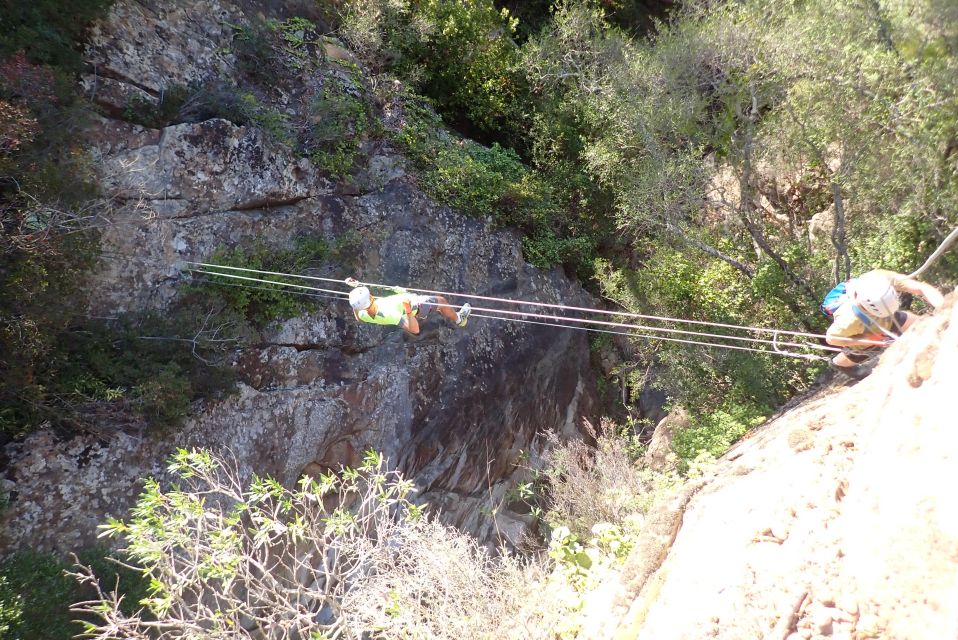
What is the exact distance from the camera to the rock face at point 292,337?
6484 mm

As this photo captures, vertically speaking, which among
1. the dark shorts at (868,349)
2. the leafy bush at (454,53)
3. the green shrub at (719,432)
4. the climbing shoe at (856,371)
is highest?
the leafy bush at (454,53)

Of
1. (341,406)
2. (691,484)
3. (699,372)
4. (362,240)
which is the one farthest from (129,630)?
(699,372)

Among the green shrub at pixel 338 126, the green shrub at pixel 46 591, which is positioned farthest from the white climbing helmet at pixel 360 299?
the green shrub at pixel 46 591

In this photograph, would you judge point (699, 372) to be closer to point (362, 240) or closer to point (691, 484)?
point (691, 484)

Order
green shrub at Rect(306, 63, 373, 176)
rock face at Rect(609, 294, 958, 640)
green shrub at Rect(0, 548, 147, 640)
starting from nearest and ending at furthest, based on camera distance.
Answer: rock face at Rect(609, 294, 958, 640), green shrub at Rect(0, 548, 147, 640), green shrub at Rect(306, 63, 373, 176)

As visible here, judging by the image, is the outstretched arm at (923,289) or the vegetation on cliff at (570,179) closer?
the outstretched arm at (923,289)

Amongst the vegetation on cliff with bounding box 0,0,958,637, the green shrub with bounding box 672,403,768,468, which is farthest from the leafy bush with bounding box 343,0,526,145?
the green shrub with bounding box 672,403,768,468

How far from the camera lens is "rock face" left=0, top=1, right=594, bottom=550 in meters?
6.48

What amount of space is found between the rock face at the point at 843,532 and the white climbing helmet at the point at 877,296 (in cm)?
56

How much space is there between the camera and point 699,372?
929cm

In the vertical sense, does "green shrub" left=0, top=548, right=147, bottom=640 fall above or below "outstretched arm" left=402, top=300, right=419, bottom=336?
below

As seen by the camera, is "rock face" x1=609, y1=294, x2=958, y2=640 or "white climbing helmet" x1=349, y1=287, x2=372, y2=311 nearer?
"rock face" x1=609, y1=294, x2=958, y2=640

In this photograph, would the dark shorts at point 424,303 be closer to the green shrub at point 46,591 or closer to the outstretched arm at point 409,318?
the outstretched arm at point 409,318

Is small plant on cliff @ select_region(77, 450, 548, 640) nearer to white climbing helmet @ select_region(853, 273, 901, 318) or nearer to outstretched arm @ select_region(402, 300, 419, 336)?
outstretched arm @ select_region(402, 300, 419, 336)
